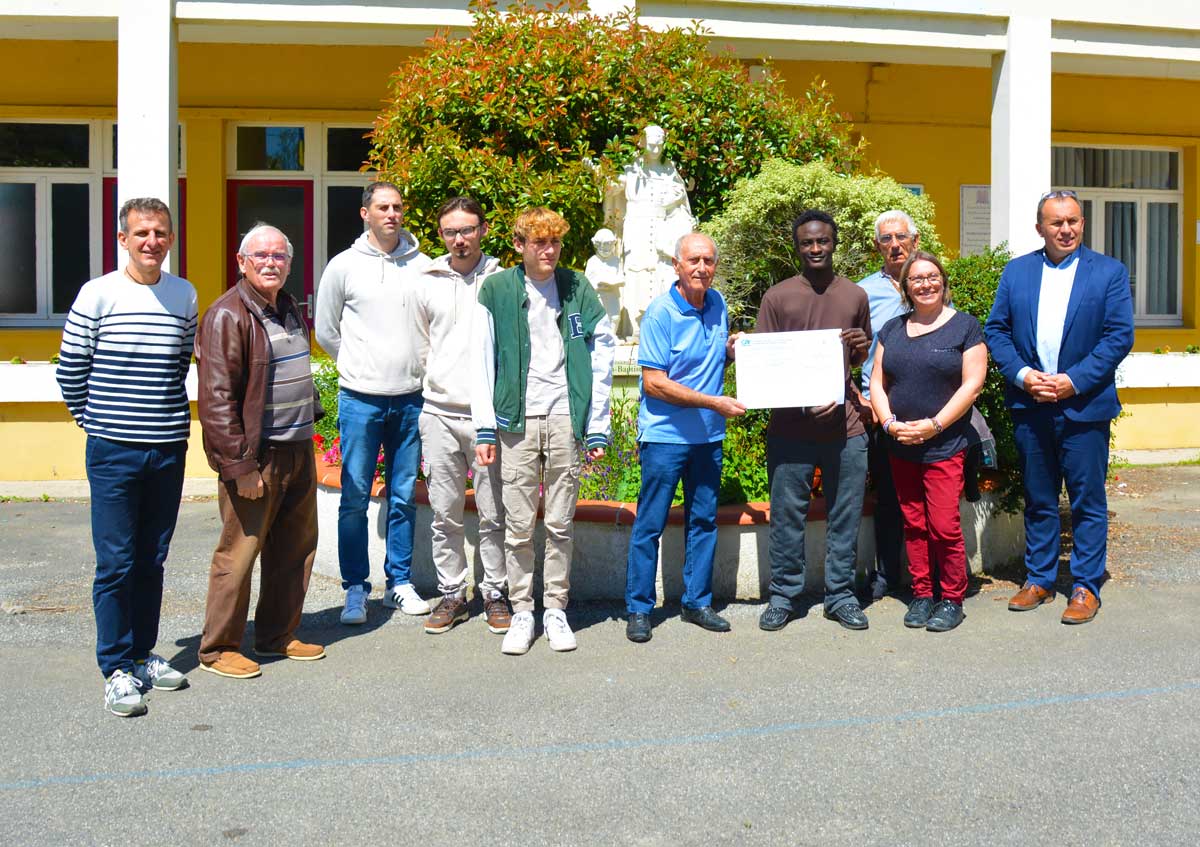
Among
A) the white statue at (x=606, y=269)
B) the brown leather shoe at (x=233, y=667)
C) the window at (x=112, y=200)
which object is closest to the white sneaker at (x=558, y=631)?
the brown leather shoe at (x=233, y=667)

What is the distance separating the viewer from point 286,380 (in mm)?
4832

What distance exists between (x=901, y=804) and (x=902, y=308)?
2938 millimetres

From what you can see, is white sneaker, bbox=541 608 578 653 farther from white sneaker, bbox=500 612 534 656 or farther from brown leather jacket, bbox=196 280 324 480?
brown leather jacket, bbox=196 280 324 480

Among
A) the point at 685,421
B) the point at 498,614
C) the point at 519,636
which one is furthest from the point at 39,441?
the point at 685,421

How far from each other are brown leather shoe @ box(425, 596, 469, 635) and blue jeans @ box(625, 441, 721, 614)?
802 millimetres

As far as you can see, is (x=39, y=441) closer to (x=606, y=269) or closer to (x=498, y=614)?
(x=606, y=269)

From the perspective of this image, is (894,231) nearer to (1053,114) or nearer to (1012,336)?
(1012,336)

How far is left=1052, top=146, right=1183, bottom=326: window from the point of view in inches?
551

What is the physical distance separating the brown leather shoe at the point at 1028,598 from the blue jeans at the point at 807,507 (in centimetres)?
84

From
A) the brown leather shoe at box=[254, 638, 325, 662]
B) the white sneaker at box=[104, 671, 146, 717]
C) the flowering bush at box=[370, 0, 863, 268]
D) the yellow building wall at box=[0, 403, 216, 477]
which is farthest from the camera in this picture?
the yellow building wall at box=[0, 403, 216, 477]

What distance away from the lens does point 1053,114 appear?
1332 cm

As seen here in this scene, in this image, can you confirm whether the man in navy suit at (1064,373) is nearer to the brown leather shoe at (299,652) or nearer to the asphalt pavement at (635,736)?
the asphalt pavement at (635,736)

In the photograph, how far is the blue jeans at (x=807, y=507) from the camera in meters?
5.52

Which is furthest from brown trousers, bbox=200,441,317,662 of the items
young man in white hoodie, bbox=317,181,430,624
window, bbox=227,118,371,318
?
window, bbox=227,118,371,318
